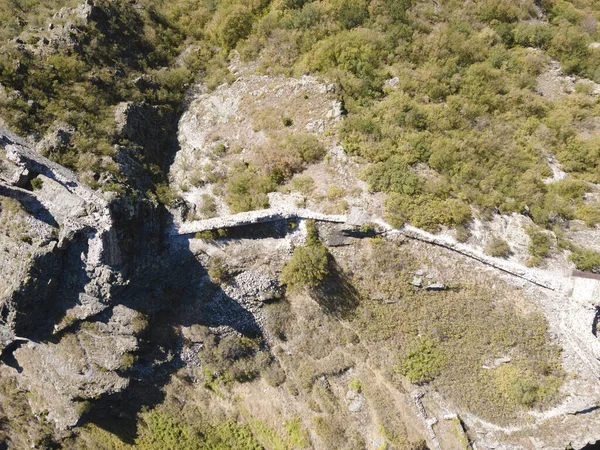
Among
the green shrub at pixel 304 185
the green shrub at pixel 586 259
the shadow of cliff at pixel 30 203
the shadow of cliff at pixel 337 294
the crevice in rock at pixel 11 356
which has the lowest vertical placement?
the crevice in rock at pixel 11 356

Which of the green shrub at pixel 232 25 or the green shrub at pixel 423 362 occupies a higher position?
the green shrub at pixel 232 25

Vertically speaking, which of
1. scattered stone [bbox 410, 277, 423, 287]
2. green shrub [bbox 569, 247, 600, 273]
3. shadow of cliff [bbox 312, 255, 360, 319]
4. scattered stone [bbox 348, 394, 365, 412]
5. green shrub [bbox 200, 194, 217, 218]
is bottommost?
scattered stone [bbox 348, 394, 365, 412]

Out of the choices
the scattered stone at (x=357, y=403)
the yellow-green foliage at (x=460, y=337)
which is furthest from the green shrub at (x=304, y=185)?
the scattered stone at (x=357, y=403)

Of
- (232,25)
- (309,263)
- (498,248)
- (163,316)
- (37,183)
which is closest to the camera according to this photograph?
(37,183)

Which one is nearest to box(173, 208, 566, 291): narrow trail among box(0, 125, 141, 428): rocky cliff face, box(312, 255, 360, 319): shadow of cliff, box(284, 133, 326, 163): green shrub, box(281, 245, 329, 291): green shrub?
box(281, 245, 329, 291): green shrub

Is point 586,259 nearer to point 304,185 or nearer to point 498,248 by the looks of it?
point 498,248

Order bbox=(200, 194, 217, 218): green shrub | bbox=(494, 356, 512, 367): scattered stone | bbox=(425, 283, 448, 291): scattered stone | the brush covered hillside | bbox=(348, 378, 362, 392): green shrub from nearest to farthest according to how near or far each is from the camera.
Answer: the brush covered hillside
bbox=(425, 283, 448, 291): scattered stone
bbox=(494, 356, 512, 367): scattered stone
bbox=(200, 194, 217, 218): green shrub
bbox=(348, 378, 362, 392): green shrub

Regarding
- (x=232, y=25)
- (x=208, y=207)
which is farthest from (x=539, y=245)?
(x=232, y=25)

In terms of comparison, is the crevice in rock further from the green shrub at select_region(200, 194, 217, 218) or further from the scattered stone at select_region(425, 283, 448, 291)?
the scattered stone at select_region(425, 283, 448, 291)

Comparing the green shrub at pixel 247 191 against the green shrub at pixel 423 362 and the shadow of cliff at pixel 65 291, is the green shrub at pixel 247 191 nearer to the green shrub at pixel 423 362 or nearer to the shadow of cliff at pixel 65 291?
the shadow of cliff at pixel 65 291
